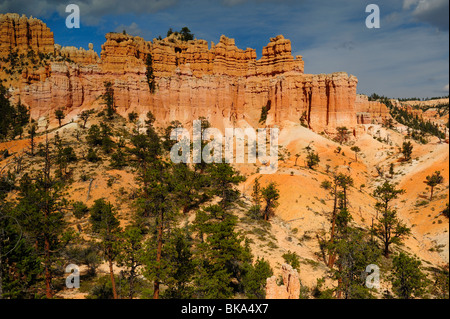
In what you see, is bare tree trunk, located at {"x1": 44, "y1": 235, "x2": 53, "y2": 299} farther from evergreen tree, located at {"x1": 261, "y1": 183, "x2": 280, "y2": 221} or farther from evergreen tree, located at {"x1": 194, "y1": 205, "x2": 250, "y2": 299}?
evergreen tree, located at {"x1": 261, "y1": 183, "x2": 280, "y2": 221}

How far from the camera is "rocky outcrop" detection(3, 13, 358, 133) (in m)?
71.8

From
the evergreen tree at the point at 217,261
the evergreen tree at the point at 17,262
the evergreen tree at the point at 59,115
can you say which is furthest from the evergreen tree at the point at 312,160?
the evergreen tree at the point at 59,115

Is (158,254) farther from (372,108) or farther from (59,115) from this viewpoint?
(372,108)

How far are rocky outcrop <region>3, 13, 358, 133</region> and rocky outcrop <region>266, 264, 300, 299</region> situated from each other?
57.9 meters

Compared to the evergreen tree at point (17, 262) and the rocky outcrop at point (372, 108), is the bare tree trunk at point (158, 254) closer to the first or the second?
the evergreen tree at point (17, 262)

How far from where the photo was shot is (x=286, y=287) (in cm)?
1936

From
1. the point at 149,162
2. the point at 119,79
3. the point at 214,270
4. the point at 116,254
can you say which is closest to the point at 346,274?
the point at 214,270

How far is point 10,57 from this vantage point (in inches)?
3199

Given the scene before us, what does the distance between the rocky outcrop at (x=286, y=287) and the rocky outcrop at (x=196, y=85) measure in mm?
57896

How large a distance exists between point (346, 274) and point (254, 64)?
238ft

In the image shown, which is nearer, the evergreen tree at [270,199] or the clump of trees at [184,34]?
the evergreen tree at [270,199]

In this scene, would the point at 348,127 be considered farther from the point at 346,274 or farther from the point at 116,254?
the point at 116,254

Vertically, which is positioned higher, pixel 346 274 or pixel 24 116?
pixel 24 116

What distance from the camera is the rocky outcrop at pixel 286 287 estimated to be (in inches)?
712
